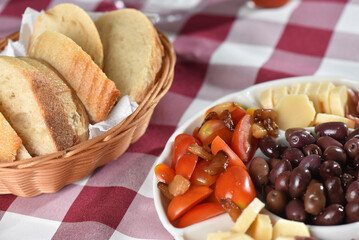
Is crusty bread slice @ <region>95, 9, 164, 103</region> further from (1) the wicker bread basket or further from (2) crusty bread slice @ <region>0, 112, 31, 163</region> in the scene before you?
(2) crusty bread slice @ <region>0, 112, 31, 163</region>

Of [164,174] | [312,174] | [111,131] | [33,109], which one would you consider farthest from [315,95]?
[33,109]

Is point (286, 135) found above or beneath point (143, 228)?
above

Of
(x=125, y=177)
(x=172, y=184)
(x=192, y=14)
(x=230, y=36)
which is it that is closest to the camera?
(x=172, y=184)

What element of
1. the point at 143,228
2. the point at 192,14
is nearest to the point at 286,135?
the point at 143,228

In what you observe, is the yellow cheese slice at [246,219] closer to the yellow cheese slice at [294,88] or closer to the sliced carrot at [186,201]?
the sliced carrot at [186,201]

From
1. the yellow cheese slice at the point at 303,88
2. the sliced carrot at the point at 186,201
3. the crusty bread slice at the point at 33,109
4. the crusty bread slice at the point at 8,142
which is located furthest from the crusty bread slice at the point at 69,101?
the yellow cheese slice at the point at 303,88

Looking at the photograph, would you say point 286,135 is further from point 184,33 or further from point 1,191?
point 184,33
